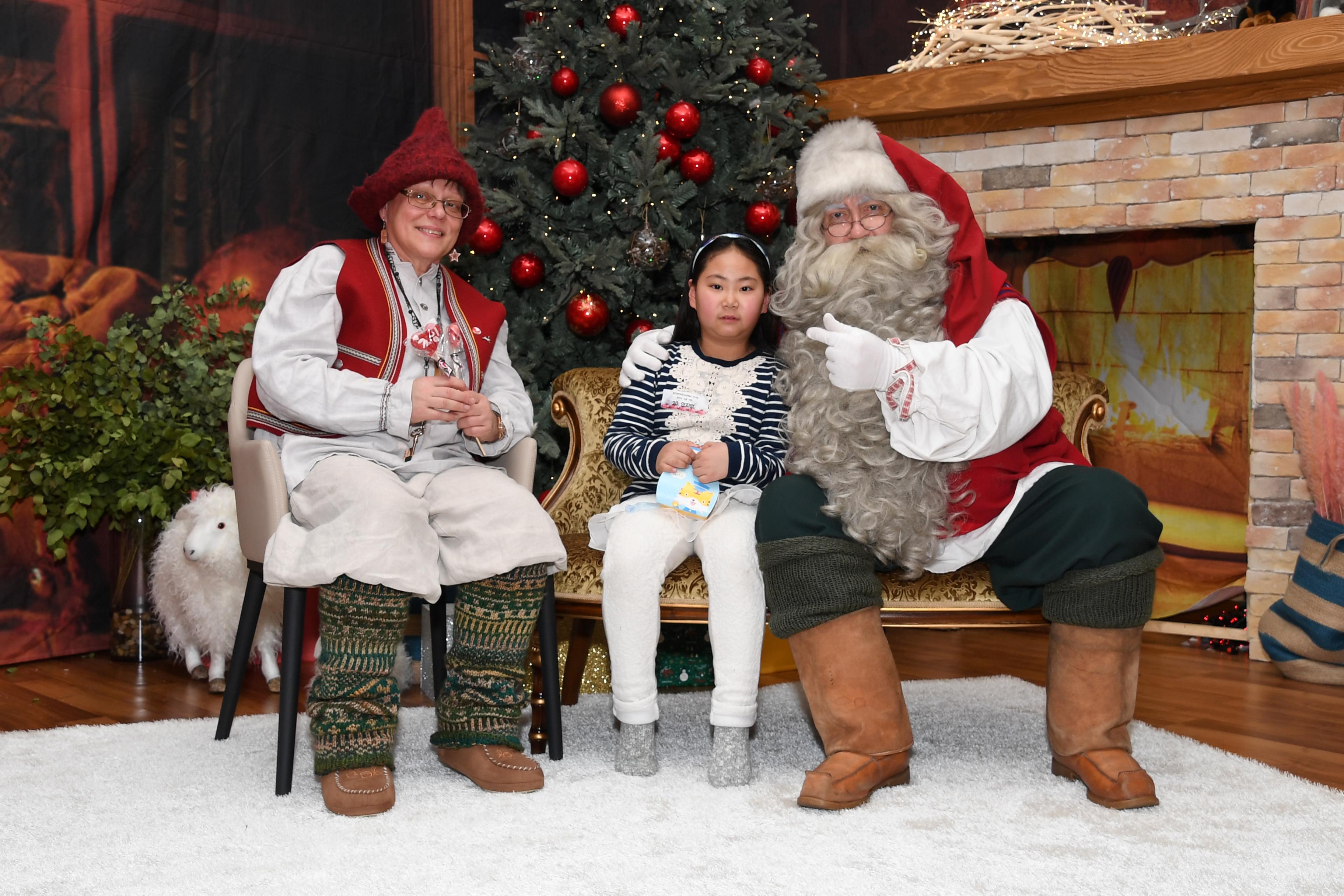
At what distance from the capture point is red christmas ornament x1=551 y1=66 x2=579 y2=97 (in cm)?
369

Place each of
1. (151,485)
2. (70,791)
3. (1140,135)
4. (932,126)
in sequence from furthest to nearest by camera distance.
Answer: (932,126), (1140,135), (151,485), (70,791)

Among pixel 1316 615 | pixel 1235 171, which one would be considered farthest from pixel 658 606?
pixel 1235 171

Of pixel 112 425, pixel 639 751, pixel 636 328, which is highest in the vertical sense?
pixel 636 328

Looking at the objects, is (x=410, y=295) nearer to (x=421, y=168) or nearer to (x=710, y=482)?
(x=421, y=168)

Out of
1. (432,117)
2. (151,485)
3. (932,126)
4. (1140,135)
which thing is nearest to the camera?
(432,117)

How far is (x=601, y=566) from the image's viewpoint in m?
2.77

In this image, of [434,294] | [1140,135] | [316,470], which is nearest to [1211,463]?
[1140,135]

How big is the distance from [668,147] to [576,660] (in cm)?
160

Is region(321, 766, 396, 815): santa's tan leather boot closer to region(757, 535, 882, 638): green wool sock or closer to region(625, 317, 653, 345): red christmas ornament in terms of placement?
region(757, 535, 882, 638): green wool sock

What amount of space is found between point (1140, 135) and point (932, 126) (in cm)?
76

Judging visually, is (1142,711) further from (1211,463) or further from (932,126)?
(932,126)

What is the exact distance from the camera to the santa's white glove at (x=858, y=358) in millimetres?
2371

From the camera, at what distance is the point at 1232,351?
4.34 m

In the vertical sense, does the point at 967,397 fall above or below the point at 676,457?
above
